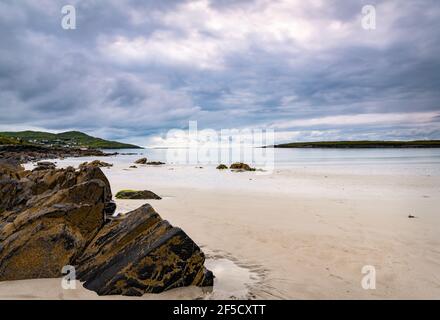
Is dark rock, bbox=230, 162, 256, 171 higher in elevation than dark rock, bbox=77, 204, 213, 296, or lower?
higher

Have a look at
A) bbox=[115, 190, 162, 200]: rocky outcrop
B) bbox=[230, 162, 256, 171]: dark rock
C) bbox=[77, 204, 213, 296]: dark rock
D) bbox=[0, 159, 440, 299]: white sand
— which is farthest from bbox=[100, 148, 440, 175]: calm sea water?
bbox=[77, 204, 213, 296]: dark rock

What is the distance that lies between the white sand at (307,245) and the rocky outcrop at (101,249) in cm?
34

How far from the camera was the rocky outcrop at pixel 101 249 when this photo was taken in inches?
290

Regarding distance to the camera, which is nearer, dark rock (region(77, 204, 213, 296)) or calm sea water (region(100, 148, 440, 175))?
dark rock (region(77, 204, 213, 296))

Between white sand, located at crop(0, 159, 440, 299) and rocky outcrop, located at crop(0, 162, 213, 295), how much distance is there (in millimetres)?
340

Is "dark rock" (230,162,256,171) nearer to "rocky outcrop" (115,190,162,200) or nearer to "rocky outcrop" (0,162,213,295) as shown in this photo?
"rocky outcrop" (115,190,162,200)

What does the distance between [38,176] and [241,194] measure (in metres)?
12.3

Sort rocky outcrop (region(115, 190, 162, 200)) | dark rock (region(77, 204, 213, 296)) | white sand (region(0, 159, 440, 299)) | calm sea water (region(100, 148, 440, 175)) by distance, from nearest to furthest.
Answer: dark rock (region(77, 204, 213, 296)), white sand (region(0, 159, 440, 299)), rocky outcrop (region(115, 190, 162, 200)), calm sea water (region(100, 148, 440, 175))

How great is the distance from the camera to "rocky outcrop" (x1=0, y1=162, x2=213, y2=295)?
7359 mm

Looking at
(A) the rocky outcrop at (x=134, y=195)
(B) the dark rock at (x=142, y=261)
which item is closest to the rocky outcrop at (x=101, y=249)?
(B) the dark rock at (x=142, y=261)

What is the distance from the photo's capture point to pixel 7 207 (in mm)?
13180

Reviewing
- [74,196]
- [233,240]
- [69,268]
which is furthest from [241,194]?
[69,268]

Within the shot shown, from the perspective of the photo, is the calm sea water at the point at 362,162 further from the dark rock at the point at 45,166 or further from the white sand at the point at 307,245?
the dark rock at the point at 45,166
